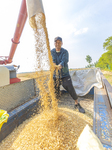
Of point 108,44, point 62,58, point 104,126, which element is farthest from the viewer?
point 108,44

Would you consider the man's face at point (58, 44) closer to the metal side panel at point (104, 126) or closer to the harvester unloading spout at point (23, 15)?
the harvester unloading spout at point (23, 15)

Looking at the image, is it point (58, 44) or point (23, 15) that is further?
point (23, 15)

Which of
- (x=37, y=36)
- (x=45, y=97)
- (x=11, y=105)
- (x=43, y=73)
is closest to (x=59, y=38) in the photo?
(x=37, y=36)

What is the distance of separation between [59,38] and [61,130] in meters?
1.98

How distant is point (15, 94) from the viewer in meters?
1.98

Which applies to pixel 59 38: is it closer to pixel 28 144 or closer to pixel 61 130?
pixel 61 130

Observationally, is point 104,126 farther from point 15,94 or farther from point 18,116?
point 15,94

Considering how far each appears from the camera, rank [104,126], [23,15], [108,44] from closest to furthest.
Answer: [104,126] < [23,15] < [108,44]

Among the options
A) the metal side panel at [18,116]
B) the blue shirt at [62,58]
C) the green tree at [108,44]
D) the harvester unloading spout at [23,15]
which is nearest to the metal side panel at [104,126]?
the blue shirt at [62,58]

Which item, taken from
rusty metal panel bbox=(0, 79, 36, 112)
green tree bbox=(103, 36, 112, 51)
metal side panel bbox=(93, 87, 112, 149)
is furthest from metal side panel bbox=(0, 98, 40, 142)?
green tree bbox=(103, 36, 112, 51)

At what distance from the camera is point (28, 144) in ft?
3.81

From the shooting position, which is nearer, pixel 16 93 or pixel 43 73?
pixel 43 73

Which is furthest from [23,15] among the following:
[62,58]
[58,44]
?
[62,58]

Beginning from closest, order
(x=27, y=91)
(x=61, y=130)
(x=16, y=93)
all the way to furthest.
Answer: (x=61, y=130)
(x=16, y=93)
(x=27, y=91)
